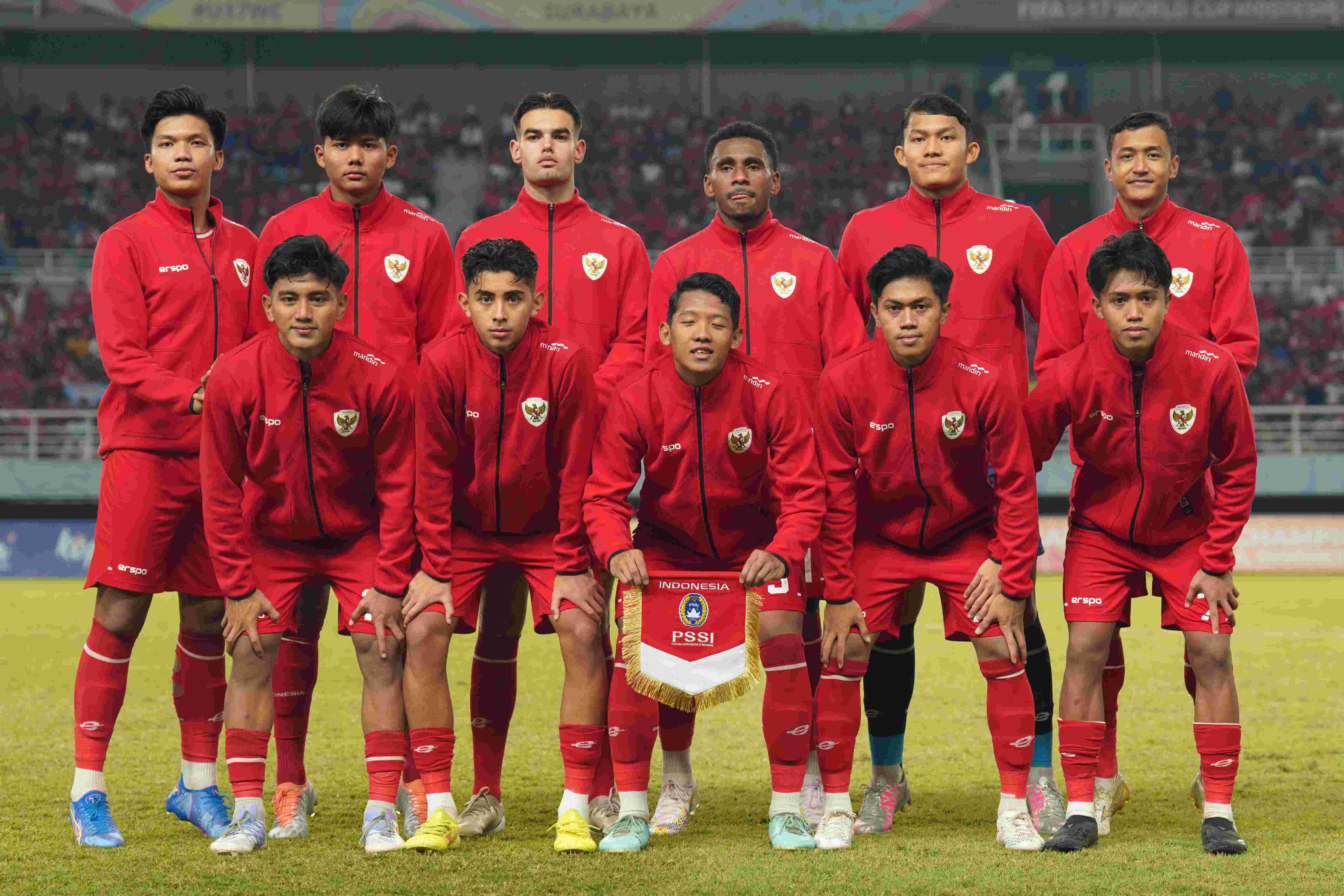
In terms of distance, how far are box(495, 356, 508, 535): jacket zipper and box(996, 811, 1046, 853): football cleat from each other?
74.3 inches

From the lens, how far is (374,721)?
456 centimetres

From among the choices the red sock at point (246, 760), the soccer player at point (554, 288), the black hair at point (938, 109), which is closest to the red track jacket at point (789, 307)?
the soccer player at point (554, 288)

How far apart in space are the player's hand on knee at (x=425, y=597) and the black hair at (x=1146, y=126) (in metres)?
2.80

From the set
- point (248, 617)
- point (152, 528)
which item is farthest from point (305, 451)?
point (152, 528)

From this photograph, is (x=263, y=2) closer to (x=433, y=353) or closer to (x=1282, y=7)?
(x=1282, y=7)

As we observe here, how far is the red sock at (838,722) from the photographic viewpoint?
15.0 ft

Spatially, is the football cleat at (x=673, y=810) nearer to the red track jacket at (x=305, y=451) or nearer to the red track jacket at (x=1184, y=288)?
the red track jacket at (x=305, y=451)

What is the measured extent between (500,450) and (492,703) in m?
0.99

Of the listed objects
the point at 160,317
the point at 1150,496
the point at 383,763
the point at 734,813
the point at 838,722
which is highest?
the point at 160,317

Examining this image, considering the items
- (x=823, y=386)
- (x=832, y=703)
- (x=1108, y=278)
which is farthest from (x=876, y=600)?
(x=1108, y=278)

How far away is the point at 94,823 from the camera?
4672 millimetres

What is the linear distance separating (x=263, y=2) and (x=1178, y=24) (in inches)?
611

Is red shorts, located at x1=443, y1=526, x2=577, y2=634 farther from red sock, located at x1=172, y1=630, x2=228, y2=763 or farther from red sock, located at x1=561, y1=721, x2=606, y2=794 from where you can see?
red sock, located at x1=172, y1=630, x2=228, y2=763

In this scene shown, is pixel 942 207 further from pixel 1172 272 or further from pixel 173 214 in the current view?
pixel 173 214
